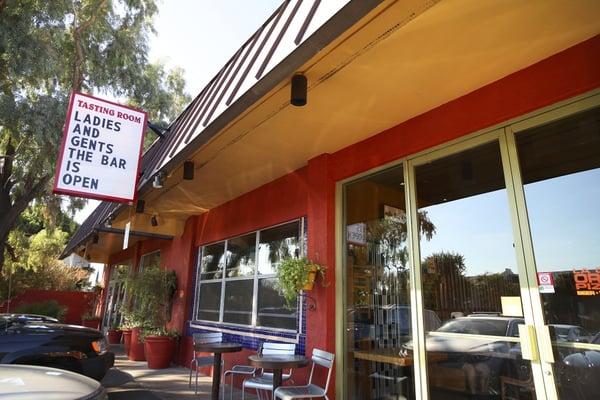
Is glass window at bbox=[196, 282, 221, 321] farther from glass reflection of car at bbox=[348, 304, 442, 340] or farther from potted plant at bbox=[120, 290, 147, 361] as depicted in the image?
glass reflection of car at bbox=[348, 304, 442, 340]

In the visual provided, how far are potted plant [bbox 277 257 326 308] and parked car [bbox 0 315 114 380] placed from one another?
2457mm

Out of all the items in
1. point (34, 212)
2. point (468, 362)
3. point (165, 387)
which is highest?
point (34, 212)

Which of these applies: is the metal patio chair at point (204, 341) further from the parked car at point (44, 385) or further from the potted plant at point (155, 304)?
the parked car at point (44, 385)

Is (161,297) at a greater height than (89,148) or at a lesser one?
lesser

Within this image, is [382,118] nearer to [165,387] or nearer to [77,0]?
[165,387]

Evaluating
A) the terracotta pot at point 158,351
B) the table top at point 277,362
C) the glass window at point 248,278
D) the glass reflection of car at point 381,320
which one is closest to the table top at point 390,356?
the glass reflection of car at point 381,320

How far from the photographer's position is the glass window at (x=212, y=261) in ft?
23.6

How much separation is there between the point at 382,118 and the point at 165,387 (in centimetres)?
483

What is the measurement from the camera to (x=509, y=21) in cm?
258

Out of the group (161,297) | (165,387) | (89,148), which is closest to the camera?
(89,148)

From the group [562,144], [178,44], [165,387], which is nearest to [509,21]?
[562,144]

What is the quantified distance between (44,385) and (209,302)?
5250 mm

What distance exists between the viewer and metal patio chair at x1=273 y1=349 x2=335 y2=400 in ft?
11.9

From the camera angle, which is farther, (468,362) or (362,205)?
(362,205)
